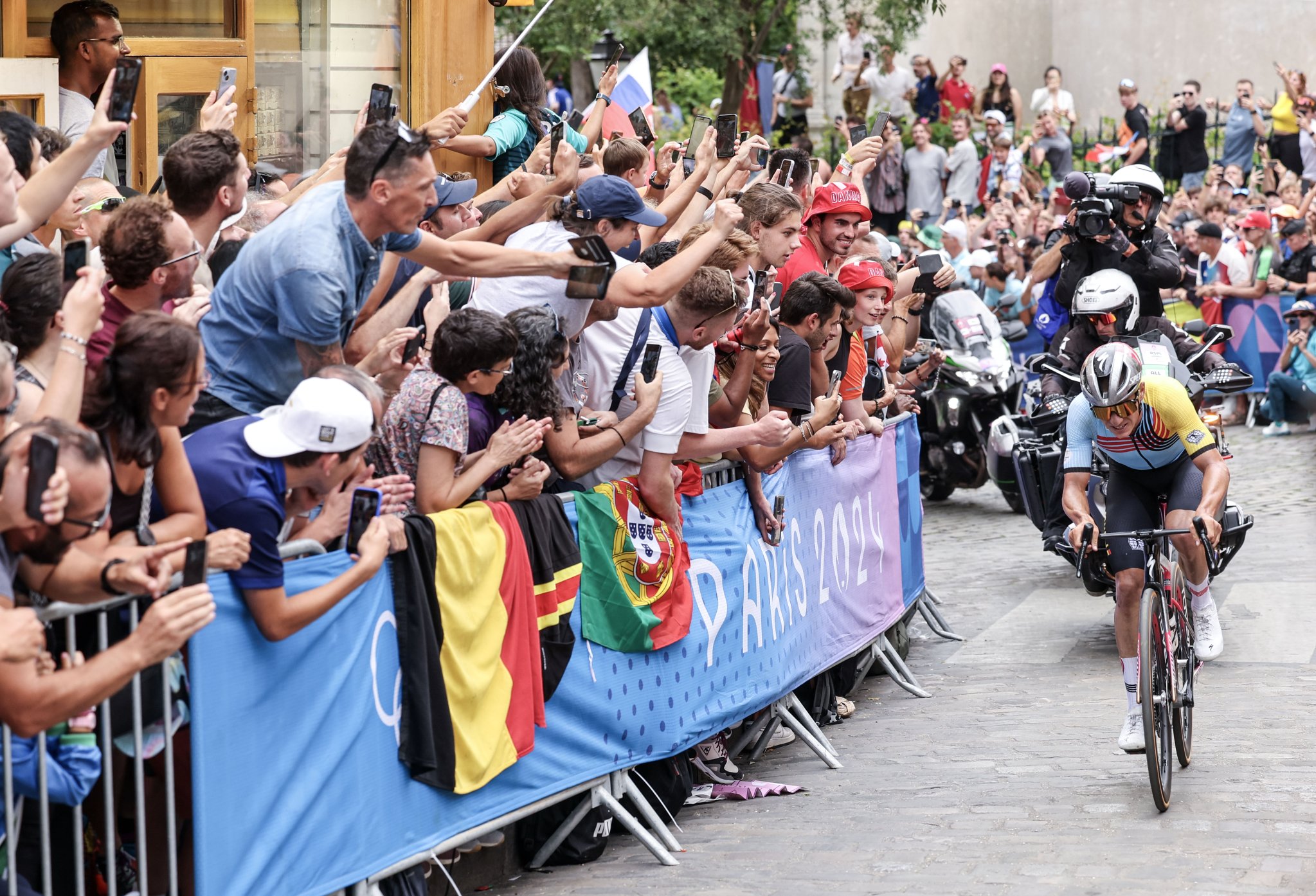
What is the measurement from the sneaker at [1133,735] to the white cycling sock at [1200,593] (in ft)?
6.63

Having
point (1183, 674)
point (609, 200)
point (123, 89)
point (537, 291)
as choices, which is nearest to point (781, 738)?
point (1183, 674)

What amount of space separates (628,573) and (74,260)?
9.22ft

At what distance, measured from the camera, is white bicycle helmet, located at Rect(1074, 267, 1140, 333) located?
10.8 m

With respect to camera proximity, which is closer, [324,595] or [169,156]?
[324,595]

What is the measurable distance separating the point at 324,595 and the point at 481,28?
6.73 meters

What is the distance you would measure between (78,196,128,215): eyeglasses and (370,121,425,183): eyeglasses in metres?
1.57

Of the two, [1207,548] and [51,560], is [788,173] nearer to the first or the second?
[1207,548]

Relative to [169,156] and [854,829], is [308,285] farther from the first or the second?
[854,829]

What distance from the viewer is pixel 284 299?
517cm

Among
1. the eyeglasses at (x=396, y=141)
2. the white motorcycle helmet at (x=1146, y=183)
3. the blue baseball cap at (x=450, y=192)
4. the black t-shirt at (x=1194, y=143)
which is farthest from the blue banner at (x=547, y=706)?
the black t-shirt at (x=1194, y=143)

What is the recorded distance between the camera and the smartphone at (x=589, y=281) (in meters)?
5.57

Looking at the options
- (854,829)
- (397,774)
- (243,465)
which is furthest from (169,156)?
(854,829)

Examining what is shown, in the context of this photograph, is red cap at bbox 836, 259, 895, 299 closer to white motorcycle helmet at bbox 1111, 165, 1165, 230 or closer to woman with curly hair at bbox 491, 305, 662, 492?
white motorcycle helmet at bbox 1111, 165, 1165, 230

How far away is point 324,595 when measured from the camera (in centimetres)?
484
